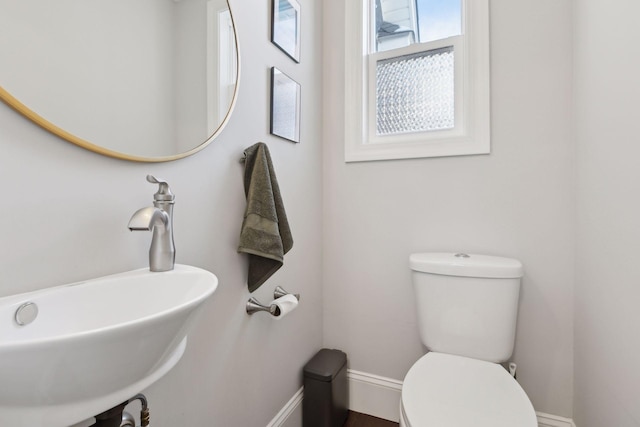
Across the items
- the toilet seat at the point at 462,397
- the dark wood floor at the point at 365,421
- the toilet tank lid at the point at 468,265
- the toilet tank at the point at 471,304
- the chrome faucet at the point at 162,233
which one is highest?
the chrome faucet at the point at 162,233

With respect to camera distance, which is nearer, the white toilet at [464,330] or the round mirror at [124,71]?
the round mirror at [124,71]

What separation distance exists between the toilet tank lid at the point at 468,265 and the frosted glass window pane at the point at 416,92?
2.06 ft

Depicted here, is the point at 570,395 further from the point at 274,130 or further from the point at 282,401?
the point at 274,130

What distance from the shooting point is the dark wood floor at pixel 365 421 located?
4.65 feet

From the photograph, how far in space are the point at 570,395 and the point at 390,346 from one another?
0.72 meters

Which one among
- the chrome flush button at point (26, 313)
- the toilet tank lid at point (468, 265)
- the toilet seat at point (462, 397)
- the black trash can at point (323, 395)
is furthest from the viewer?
the black trash can at point (323, 395)

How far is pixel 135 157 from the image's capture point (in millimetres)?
669

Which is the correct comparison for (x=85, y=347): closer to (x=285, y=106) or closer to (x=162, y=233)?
(x=162, y=233)

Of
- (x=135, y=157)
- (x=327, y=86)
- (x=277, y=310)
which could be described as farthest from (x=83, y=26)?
(x=327, y=86)

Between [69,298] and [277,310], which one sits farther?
[277,310]

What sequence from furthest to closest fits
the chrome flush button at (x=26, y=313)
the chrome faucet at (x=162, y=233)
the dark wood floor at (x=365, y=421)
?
1. the dark wood floor at (x=365, y=421)
2. the chrome faucet at (x=162, y=233)
3. the chrome flush button at (x=26, y=313)

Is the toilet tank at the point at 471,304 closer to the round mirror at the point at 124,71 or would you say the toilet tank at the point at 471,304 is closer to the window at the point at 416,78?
the window at the point at 416,78

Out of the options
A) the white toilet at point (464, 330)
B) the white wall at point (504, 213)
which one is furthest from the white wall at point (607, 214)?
the white toilet at point (464, 330)

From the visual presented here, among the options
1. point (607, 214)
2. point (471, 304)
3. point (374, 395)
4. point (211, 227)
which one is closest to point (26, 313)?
point (211, 227)
